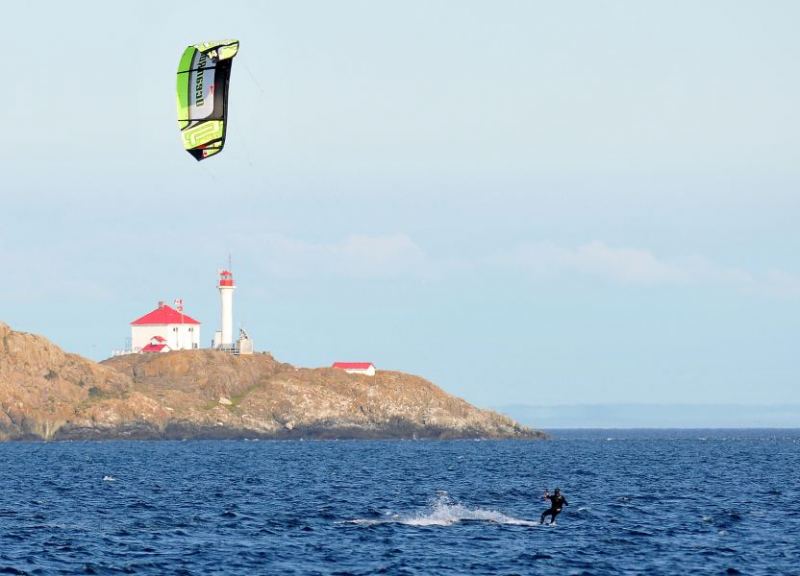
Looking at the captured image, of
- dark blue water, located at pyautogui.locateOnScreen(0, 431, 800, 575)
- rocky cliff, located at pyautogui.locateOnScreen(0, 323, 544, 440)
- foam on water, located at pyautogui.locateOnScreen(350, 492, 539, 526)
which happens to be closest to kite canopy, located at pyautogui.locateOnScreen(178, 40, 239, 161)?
dark blue water, located at pyautogui.locateOnScreen(0, 431, 800, 575)

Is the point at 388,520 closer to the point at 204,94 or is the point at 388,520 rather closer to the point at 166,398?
the point at 204,94

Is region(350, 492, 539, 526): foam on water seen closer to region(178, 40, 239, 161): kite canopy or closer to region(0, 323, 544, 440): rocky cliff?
region(178, 40, 239, 161): kite canopy

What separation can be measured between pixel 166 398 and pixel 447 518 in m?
129

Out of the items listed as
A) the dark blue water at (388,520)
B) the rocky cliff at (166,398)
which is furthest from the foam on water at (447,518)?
the rocky cliff at (166,398)

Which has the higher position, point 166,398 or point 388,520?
point 166,398

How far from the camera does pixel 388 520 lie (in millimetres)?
62312

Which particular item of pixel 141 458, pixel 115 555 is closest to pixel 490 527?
pixel 115 555

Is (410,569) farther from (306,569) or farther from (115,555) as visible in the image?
(115,555)

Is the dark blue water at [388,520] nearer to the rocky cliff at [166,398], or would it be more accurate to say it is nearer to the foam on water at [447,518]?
the foam on water at [447,518]

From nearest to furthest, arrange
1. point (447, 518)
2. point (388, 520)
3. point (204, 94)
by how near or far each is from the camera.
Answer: point (204, 94) → point (388, 520) → point (447, 518)

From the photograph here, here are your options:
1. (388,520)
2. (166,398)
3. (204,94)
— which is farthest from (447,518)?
(166,398)

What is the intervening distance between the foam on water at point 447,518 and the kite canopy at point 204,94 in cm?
1920

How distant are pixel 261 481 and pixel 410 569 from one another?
44.5 m

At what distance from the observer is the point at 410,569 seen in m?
46.6
